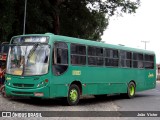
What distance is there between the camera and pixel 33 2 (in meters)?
31.6

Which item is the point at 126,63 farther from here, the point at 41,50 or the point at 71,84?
the point at 41,50

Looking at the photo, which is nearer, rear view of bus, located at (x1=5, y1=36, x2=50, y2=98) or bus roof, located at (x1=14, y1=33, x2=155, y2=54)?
rear view of bus, located at (x1=5, y1=36, x2=50, y2=98)

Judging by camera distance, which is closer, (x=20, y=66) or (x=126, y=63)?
(x=20, y=66)

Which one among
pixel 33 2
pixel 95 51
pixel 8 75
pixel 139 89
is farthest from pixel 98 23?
pixel 8 75

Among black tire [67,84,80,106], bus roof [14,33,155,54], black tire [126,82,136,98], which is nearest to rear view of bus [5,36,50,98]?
bus roof [14,33,155,54]

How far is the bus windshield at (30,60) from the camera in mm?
14664

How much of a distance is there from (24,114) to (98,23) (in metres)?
27.6

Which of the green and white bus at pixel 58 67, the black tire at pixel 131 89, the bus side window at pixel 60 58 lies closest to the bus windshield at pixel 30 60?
the green and white bus at pixel 58 67

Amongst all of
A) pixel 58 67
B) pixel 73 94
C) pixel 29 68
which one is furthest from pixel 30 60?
pixel 73 94

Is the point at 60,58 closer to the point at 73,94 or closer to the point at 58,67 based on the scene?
the point at 58,67

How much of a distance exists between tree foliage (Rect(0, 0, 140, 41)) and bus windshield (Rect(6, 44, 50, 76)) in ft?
44.0

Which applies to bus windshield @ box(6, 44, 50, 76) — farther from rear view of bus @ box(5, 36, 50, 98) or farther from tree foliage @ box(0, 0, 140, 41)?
tree foliage @ box(0, 0, 140, 41)

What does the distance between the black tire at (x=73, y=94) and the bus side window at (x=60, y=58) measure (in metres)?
0.96

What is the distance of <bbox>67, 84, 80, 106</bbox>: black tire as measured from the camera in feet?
51.5
